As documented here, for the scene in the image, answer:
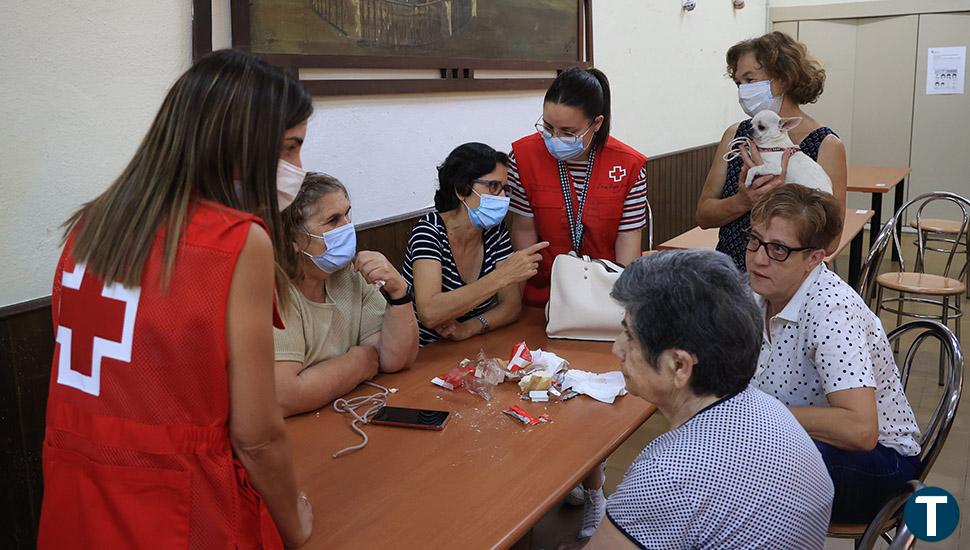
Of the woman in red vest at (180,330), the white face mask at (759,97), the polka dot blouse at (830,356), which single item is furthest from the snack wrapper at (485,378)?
the white face mask at (759,97)

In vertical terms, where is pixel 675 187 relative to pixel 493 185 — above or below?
below

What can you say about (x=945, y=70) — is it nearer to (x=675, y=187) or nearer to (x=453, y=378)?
(x=675, y=187)

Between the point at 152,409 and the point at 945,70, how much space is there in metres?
8.26

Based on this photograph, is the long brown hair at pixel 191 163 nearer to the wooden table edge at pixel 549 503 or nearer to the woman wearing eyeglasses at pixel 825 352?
the wooden table edge at pixel 549 503

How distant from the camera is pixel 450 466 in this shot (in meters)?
A: 1.66

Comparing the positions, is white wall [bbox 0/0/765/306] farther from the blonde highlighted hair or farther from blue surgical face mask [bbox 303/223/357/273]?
the blonde highlighted hair

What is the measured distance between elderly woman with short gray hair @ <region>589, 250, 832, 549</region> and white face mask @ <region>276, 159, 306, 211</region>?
58 centimetres

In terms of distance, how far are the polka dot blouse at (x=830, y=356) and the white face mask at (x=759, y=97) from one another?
96 centimetres

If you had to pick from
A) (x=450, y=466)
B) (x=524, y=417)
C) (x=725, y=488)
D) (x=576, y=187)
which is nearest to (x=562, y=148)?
(x=576, y=187)

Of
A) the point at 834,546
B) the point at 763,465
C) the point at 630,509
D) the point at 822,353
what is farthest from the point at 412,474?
the point at 834,546

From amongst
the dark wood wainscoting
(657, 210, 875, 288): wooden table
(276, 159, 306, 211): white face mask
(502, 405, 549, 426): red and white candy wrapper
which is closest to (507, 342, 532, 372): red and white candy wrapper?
(502, 405, 549, 426): red and white candy wrapper

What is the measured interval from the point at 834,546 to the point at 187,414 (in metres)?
2.12

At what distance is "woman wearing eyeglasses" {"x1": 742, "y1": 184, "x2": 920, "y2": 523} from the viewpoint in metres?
1.85

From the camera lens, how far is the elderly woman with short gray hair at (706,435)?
4.17 feet
